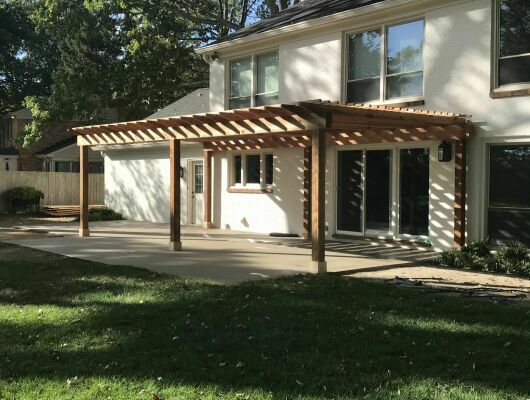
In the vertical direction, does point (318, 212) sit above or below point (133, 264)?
above

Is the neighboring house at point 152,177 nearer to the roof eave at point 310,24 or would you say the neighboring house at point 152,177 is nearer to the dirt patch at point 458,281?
the roof eave at point 310,24

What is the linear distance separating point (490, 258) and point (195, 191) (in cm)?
1091

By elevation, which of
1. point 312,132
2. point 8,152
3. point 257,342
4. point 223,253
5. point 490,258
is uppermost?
point 8,152

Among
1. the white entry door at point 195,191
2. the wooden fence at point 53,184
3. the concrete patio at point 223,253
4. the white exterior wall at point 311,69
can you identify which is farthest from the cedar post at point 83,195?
the wooden fence at point 53,184

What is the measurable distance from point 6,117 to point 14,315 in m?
38.6

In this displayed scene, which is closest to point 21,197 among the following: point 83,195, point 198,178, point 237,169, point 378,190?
point 198,178

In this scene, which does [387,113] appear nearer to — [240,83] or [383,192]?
[383,192]

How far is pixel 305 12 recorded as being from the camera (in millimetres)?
15617

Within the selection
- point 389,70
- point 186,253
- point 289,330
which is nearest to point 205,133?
point 186,253

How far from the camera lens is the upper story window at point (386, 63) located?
12266 millimetres

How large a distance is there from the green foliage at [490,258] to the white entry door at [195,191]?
9720 mm

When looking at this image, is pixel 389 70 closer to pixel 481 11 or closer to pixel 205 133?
pixel 481 11

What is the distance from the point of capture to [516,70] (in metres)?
10.6

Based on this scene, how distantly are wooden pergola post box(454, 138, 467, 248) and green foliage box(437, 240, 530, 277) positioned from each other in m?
0.67
